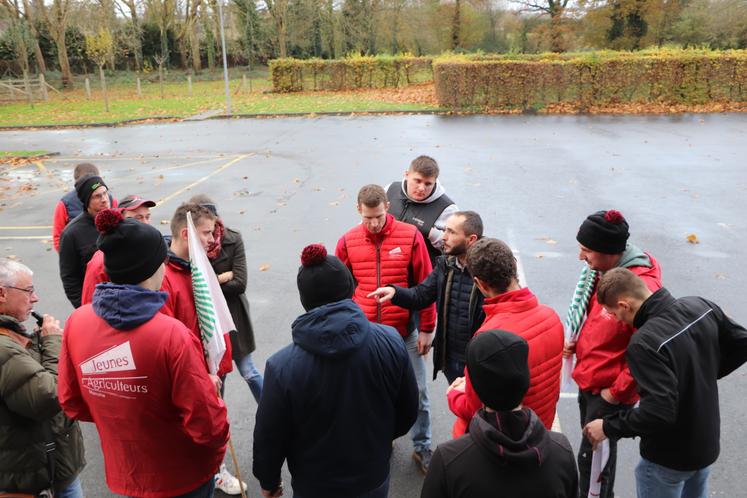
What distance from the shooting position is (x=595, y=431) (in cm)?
313

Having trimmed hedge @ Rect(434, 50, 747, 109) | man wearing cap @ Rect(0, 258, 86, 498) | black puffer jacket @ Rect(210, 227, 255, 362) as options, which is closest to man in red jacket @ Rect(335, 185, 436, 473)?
black puffer jacket @ Rect(210, 227, 255, 362)

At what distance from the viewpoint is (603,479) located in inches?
139

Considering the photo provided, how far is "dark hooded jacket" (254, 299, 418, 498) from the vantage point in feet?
8.36

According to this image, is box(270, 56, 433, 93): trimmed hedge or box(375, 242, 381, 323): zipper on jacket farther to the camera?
box(270, 56, 433, 93): trimmed hedge

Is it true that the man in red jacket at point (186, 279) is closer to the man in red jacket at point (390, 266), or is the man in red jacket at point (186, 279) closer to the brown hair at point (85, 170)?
the man in red jacket at point (390, 266)

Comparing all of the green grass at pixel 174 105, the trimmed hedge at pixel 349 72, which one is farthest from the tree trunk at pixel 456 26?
the green grass at pixel 174 105

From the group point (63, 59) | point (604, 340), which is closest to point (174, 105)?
point (63, 59)

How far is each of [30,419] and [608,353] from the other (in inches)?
124

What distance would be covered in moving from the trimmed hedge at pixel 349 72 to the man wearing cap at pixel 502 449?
31574 millimetres

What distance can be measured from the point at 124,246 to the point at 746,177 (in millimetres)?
13251

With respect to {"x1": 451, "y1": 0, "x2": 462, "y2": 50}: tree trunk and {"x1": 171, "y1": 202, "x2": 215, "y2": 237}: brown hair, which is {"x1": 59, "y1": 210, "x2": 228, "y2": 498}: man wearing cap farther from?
{"x1": 451, "y1": 0, "x2": 462, "y2": 50}: tree trunk

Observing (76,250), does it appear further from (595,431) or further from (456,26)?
(456,26)

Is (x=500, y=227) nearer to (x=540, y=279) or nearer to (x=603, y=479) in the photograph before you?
(x=540, y=279)

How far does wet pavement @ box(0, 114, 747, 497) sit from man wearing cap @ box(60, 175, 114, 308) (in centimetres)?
130
